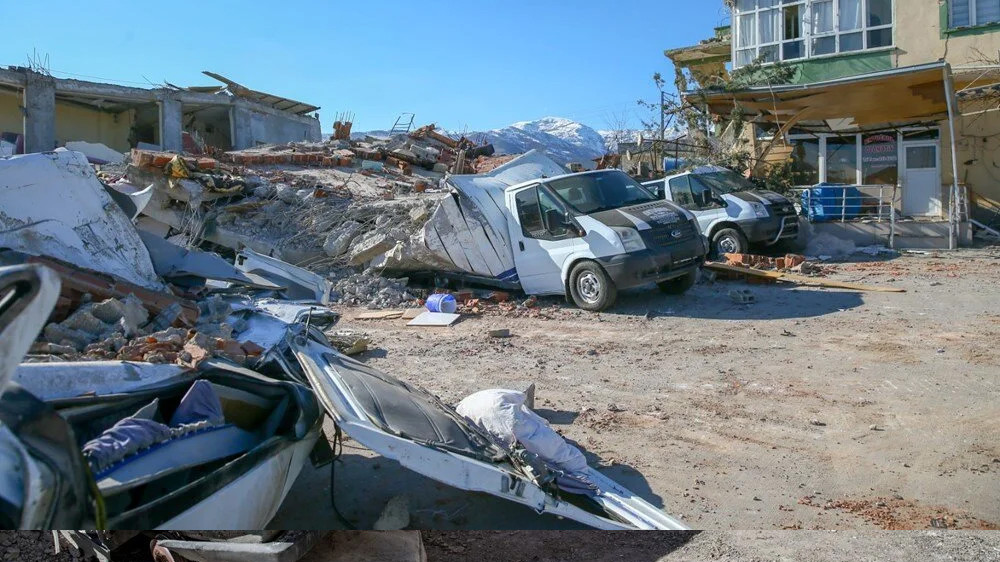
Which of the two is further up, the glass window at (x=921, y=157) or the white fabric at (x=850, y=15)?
the white fabric at (x=850, y=15)

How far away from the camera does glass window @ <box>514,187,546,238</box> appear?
7.51 metres

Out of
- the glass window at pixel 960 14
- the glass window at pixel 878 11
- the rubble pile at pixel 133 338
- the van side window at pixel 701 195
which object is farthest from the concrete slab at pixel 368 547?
the van side window at pixel 701 195

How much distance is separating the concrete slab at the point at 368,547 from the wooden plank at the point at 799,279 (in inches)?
213

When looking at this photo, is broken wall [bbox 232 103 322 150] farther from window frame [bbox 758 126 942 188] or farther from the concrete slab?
window frame [bbox 758 126 942 188]

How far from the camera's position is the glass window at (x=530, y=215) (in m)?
7.51

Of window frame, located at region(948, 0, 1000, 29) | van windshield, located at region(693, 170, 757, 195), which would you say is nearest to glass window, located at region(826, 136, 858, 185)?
van windshield, located at region(693, 170, 757, 195)

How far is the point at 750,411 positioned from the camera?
3.64m

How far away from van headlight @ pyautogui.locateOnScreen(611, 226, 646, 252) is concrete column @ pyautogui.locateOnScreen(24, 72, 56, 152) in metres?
4.64

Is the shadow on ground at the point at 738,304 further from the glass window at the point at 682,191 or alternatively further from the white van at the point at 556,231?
the glass window at the point at 682,191

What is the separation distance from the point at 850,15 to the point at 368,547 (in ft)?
23.8

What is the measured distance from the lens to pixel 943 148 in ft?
28.5

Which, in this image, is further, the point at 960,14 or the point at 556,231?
the point at 556,231

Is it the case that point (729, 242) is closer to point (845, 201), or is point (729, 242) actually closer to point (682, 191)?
point (682, 191)

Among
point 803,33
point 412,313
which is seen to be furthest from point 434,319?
point 803,33
